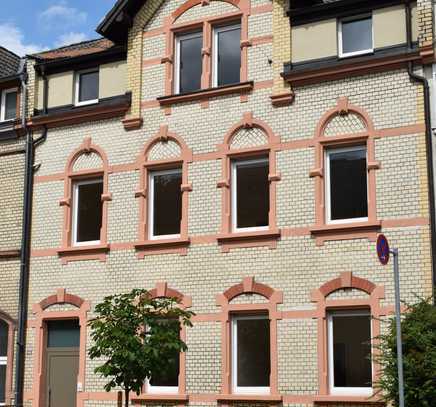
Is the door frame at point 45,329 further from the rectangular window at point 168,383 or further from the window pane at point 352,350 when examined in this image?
the window pane at point 352,350

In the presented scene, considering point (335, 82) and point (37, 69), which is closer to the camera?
point (335, 82)

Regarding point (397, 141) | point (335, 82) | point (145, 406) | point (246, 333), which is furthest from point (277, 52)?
point (145, 406)

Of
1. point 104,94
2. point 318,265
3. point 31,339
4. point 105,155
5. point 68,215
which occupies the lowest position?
point 31,339

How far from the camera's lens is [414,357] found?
14180 mm

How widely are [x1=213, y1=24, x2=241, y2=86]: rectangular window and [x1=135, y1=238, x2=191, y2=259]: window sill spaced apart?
3.74m

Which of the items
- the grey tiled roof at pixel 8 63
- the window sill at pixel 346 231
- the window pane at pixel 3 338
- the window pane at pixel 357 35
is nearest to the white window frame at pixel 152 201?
the window sill at pixel 346 231

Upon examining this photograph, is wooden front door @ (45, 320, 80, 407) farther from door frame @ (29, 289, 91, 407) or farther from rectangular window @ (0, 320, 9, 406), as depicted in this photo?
rectangular window @ (0, 320, 9, 406)

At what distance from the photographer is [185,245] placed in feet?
60.8

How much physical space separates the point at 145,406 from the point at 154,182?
16.7 feet

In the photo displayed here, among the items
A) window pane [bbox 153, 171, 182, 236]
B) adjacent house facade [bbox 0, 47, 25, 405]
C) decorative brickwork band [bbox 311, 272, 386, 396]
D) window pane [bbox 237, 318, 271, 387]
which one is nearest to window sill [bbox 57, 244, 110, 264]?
window pane [bbox 153, 171, 182, 236]

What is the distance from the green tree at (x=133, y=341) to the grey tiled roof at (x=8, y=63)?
30.2ft

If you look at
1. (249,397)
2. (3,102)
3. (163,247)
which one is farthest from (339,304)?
(3,102)

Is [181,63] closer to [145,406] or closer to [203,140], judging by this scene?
[203,140]

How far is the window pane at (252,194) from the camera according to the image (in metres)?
18.2
